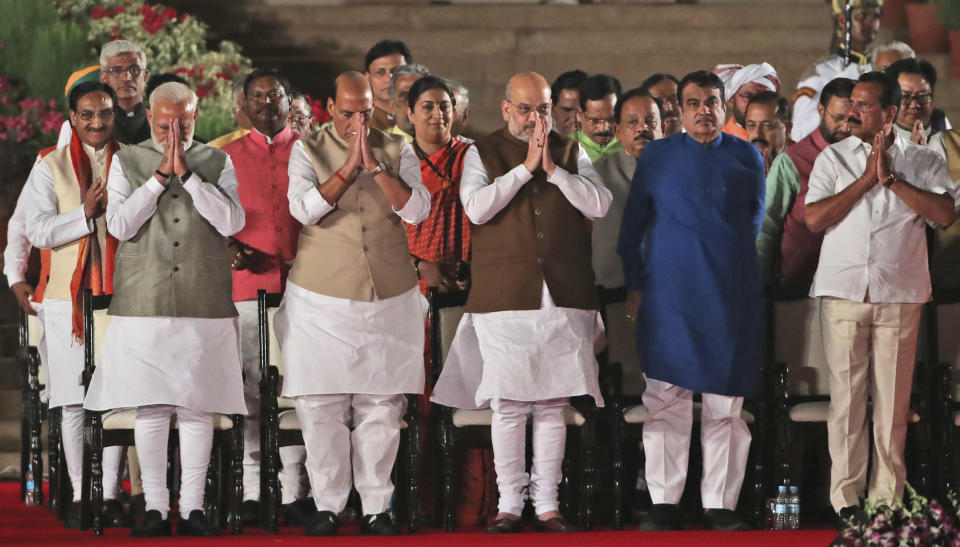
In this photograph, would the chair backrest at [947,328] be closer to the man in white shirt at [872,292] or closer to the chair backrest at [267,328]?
the man in white shirt at [872,292]

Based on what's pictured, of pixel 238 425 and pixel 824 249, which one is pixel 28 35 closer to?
pixel 238 425

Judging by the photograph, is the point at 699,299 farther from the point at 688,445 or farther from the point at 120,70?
the point at 120,70

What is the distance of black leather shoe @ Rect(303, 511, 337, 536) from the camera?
22.1 ft

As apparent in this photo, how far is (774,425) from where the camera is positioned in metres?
7.24

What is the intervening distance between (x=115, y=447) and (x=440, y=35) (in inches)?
260

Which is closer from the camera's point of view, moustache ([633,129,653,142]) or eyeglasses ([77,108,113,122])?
eyeglasses ([77,108,113,122])

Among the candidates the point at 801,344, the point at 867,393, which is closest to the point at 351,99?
the point at 801,344

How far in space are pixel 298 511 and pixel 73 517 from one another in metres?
0.94

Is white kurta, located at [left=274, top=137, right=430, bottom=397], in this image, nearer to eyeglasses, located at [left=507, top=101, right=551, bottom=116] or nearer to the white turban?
eyeglasses, located at [left=507, top=101, right=551, bottom=116]

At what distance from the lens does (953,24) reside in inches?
512

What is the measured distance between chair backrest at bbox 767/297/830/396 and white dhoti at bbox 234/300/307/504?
206 centimetres

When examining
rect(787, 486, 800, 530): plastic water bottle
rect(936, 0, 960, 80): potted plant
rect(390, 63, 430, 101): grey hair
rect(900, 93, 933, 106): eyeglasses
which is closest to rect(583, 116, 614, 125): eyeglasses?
rect(390, 63, 430, 101): grey hair

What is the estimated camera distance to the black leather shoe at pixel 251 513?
7277 mm

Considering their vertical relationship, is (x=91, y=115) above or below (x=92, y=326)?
above
